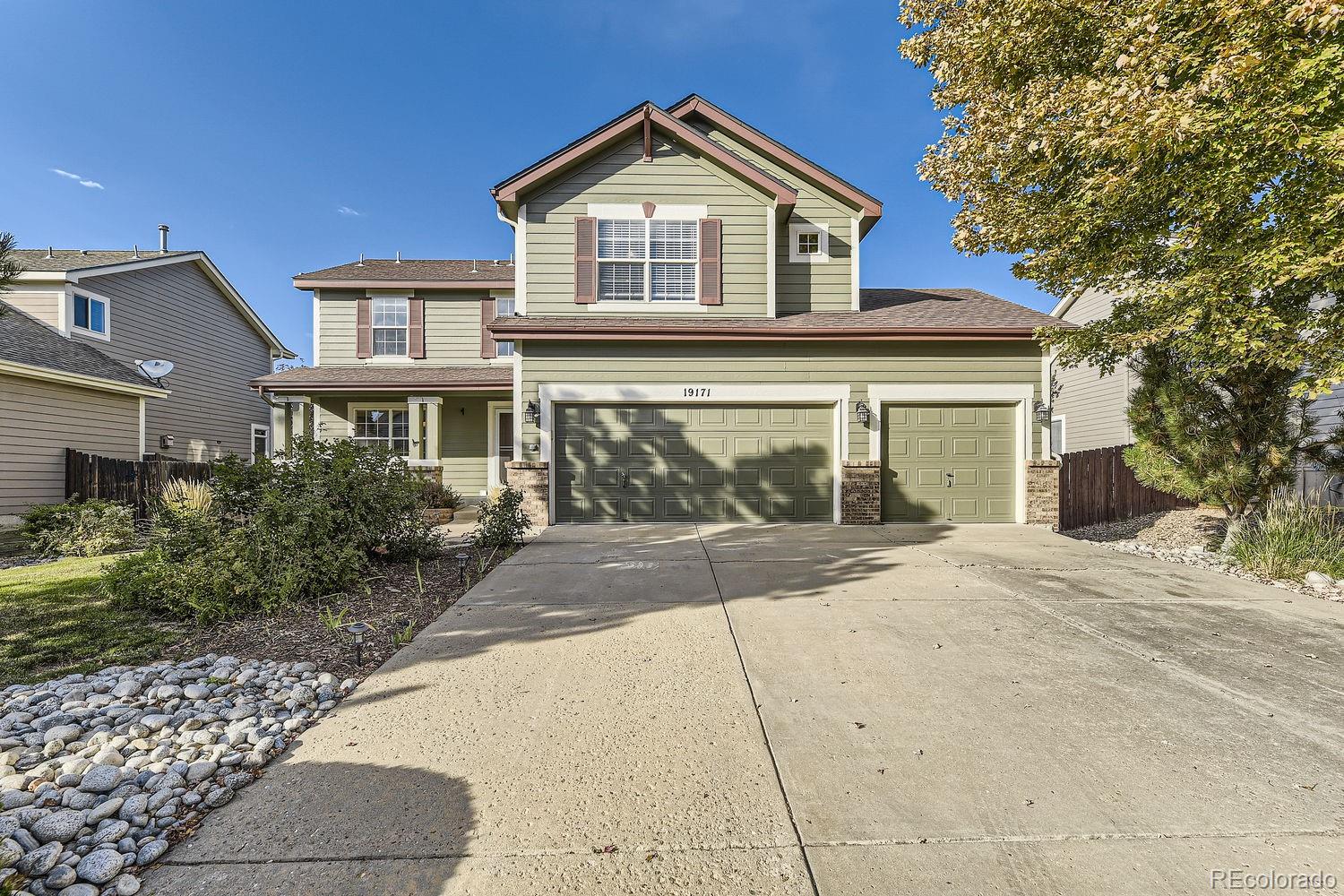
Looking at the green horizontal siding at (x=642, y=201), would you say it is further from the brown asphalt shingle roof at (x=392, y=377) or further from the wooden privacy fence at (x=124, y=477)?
the wooden privacy fence at (x=124, y=477)

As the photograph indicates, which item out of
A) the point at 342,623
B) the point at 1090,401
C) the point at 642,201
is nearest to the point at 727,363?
the point at 642,201

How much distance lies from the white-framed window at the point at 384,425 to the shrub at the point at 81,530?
512 centimetres

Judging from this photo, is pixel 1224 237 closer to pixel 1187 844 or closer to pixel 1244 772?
pixel 1244 772

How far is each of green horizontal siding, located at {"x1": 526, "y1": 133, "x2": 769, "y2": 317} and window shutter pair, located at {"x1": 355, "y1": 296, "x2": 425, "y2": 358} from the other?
5264 mm

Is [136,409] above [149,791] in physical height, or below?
above

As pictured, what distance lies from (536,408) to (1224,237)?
8.81 m

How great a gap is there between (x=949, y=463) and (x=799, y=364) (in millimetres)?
3124

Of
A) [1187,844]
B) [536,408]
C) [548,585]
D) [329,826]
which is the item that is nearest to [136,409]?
[536,408]

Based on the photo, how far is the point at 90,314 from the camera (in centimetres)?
1253

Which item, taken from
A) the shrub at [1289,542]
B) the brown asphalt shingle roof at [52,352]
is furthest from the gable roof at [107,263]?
the shrub at [1289,542]

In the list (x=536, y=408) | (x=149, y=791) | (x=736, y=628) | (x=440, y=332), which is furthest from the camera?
(x=440, y=332)

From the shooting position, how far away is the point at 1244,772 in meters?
2.31
